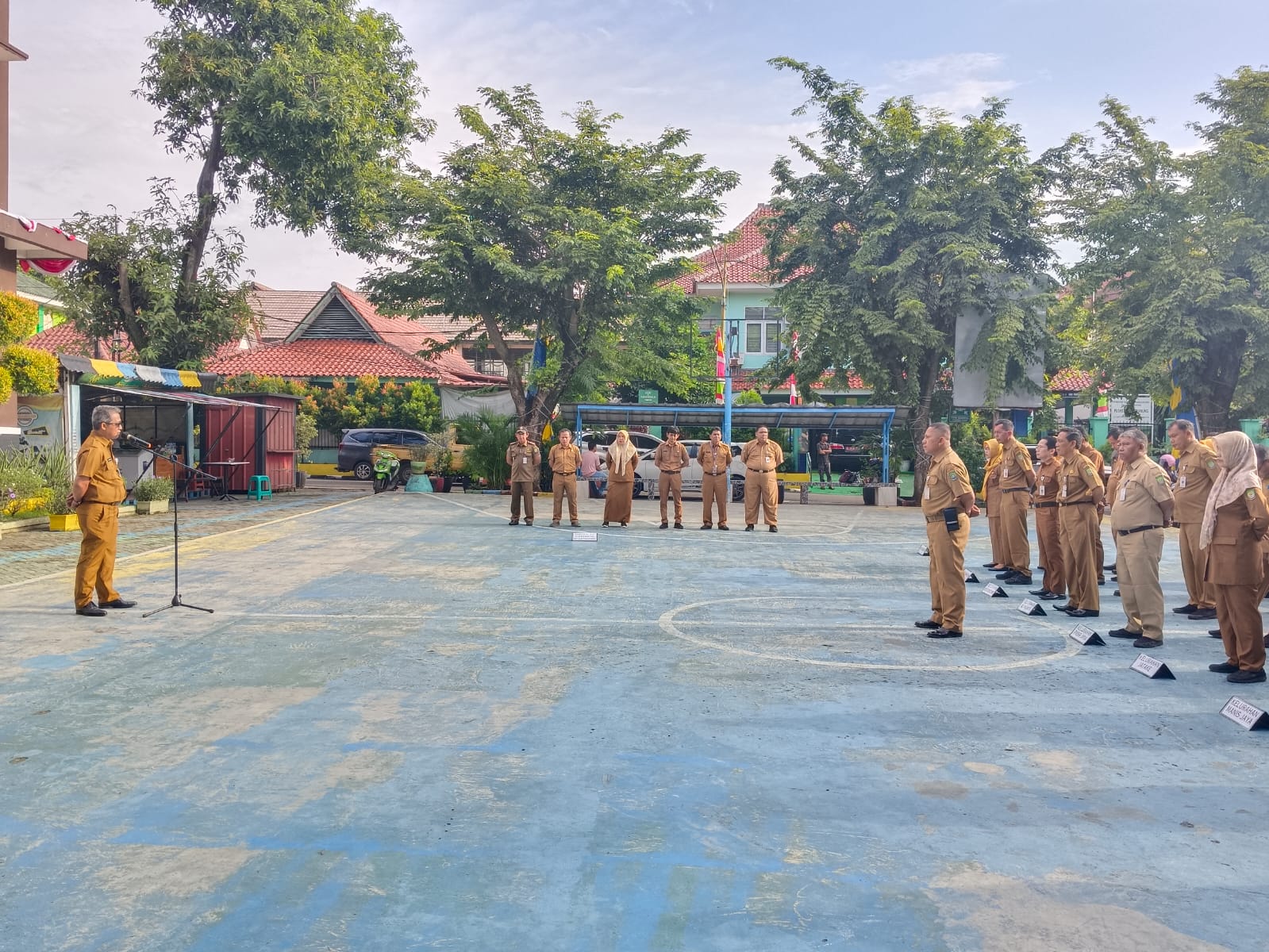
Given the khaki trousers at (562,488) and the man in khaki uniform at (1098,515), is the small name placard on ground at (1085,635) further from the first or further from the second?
the khaki trousers at (562,488)

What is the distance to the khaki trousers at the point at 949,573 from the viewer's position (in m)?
8.87

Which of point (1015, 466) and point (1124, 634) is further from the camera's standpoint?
point (1015, 466)

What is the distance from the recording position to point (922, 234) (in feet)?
87.5

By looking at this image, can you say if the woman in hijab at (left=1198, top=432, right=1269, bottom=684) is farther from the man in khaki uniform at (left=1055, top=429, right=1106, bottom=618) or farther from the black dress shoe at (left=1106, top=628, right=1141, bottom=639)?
the man in khaki uniform at (left=1055, top=429, right=1106, bottom=618)

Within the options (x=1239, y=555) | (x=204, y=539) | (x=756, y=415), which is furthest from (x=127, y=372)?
(x=1239, y=555)

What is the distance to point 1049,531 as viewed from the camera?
11797mm

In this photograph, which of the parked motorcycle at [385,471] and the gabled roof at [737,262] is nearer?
the parked motorcycle at [385,471]

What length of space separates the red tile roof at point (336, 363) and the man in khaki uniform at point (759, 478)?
19230 millimetres

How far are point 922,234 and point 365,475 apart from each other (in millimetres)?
18022

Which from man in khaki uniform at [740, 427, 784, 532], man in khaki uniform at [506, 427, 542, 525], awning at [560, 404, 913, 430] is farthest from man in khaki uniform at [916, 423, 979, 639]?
awning at [560, 404, 913, 430]

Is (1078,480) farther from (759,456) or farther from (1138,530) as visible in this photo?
(759,456)

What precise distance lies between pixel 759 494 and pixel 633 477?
2.37 meters

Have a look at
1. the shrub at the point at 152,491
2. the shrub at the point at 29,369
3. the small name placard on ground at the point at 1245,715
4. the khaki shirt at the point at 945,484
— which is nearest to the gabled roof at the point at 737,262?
the shrub at the point at 152,491

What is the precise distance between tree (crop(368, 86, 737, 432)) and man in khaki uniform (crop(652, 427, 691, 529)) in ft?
21.5
